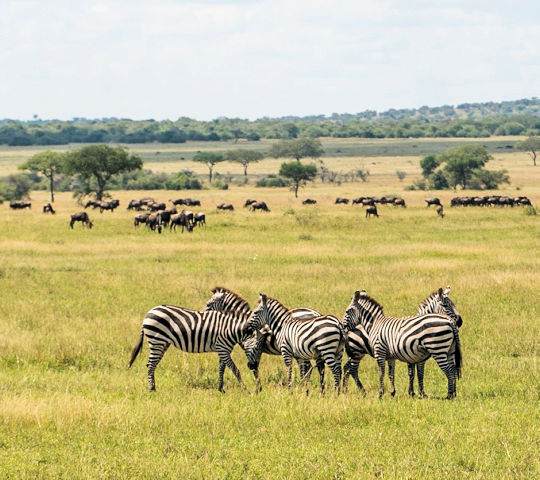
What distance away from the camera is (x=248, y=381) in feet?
46.8

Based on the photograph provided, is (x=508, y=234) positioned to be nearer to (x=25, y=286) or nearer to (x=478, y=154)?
(x=25, y=286)

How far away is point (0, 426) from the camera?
10828 mm

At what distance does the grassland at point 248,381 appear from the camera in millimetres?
9641

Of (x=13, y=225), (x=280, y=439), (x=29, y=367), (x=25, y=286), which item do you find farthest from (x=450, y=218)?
(x=280, y=439)

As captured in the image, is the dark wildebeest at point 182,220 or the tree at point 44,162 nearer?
the dark wildebeest at point 182,220

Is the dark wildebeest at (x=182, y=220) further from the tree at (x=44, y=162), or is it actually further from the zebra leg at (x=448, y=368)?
the tree at (x=44, y=162)

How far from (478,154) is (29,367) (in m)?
105

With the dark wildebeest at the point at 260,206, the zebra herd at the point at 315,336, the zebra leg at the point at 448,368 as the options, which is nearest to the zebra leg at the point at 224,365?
the zebra herd at the point at 315,336

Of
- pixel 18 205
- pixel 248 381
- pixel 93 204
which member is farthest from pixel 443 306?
pixel 18 205

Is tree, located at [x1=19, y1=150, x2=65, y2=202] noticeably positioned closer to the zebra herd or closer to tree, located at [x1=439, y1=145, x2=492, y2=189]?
tree, located at [x1=439, y1=145, x2=492, y2=189]

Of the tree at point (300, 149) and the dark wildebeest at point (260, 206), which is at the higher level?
the tree at point (300, 149)

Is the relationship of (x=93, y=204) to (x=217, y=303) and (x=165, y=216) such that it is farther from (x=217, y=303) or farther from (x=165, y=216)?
(x=217, y=303)

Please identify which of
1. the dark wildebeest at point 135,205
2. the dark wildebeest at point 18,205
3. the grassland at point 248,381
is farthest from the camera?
the dark wildebeest at point 18,205

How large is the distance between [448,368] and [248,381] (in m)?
3.68
